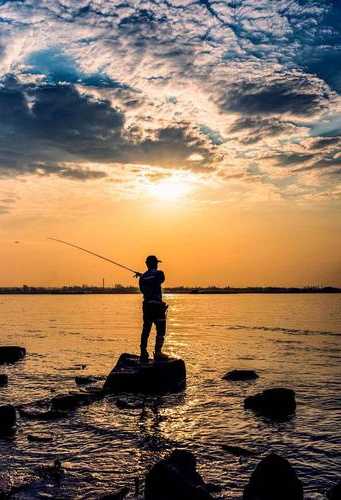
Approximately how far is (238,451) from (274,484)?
2439 millimetres

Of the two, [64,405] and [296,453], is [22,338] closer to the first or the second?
[64,405]

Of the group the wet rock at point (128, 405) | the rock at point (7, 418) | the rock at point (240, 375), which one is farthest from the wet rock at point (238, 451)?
the rock at point (240, 375)

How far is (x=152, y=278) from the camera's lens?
15234mm

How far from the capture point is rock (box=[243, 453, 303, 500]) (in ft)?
22.8

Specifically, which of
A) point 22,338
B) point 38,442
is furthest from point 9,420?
point 22,338

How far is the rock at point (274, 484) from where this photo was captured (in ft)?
22.8

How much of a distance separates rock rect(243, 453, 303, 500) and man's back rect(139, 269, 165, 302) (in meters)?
8.57

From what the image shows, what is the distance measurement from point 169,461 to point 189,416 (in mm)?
4901

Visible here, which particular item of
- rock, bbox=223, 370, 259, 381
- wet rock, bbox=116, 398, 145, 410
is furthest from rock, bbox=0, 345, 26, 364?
wet rock, bbox=116, 398, 145, 410

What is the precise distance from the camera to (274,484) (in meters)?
7.00

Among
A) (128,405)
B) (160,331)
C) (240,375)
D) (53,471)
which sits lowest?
(240,375)

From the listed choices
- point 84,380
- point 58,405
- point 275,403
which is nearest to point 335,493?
point 275,403

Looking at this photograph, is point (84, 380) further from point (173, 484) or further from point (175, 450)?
point (173, 484)

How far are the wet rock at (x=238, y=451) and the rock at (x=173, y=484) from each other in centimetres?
204
